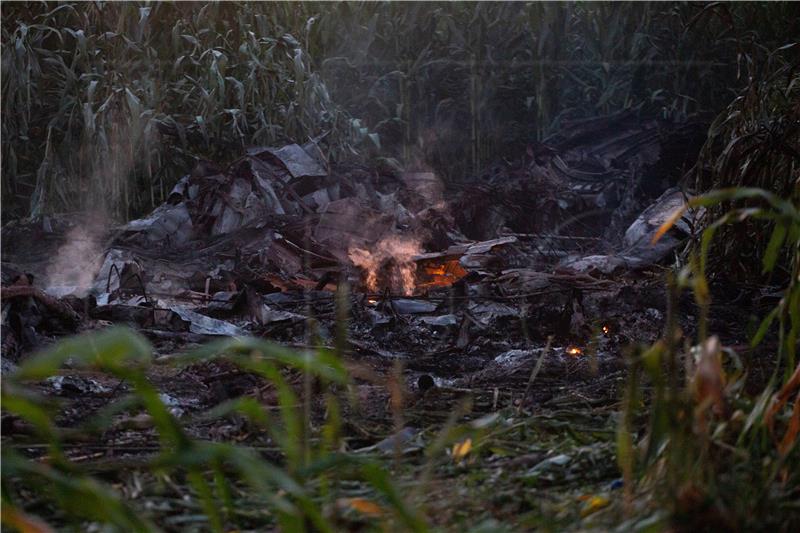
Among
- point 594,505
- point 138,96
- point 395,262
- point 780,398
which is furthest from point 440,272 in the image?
point 594,505

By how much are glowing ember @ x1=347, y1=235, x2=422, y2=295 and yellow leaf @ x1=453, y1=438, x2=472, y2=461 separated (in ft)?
11.9

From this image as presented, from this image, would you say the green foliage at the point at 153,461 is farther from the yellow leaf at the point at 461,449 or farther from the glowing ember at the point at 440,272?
the glowing ember at the point at 440,272

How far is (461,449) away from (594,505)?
1.05ft

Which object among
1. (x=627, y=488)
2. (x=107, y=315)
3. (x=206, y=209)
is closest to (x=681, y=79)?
(x=206, y=209)

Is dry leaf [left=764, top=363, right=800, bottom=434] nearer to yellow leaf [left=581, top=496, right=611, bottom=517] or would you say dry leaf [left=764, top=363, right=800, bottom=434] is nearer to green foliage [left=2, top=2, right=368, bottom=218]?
yellow leaf [left=581, top=496, right=611, bottom=517]

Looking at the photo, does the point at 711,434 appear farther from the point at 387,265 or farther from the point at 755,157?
the point at 387,265

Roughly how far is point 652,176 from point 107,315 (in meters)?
5.45

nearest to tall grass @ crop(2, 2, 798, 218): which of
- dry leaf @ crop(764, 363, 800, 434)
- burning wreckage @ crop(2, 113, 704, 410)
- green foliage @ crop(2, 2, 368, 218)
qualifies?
green foliage @ crop(2, 2, 368, 218)

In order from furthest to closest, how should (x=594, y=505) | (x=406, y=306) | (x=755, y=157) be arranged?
(x=406, y=306), (x=755, y=157), (x=594, y=505)

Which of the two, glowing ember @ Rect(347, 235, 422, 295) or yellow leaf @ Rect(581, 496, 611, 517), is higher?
yellow leaf @ Rect(581, 496, 611, 517)

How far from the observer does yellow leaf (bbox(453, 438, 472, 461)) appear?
1492 mm

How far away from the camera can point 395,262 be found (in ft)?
18.3

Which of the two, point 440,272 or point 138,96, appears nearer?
point 440,272

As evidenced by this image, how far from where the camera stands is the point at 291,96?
7.62 metres
